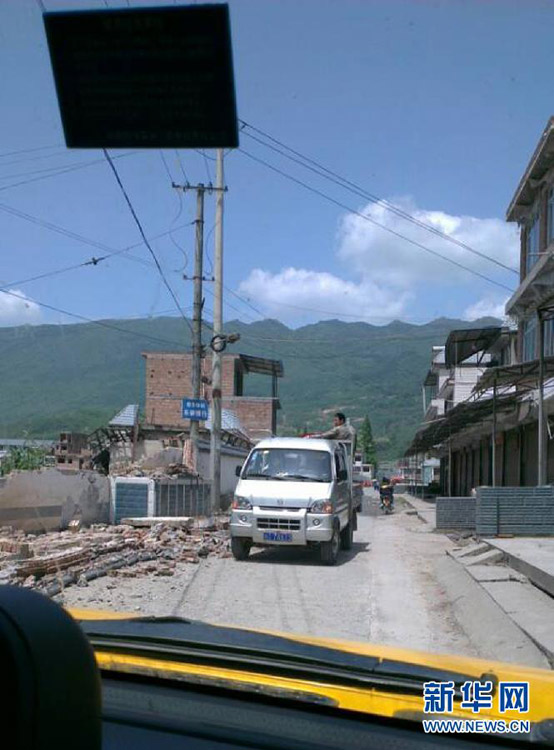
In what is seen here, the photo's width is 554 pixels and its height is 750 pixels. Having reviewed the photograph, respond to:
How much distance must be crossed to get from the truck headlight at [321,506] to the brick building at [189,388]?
48.6 meters

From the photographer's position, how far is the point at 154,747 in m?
2.31

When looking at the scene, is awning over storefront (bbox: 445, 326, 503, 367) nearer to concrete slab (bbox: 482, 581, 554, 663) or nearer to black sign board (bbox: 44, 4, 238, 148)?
concrete slab (bbox: 482, 581, 554, 663)

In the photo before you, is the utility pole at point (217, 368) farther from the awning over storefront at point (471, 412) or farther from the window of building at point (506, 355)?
the window of building at point (506, 355)

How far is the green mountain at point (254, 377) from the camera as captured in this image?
11219 cm

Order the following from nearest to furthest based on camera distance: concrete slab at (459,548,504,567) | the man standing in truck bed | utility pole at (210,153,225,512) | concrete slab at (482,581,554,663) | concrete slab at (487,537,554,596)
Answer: concrete slab at (482,581,554,663) → concrete slab at (487,537,554,596) → concrete slab at (459,548,504,567) → the man standing in truck bed → utility pole at (210,153,225,512)

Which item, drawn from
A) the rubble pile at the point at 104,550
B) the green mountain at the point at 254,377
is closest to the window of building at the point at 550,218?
the rubble pile at the point at 104,550

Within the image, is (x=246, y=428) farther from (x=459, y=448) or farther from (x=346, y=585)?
(x=346, y=585)

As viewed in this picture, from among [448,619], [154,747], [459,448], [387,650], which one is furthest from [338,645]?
[459,448]

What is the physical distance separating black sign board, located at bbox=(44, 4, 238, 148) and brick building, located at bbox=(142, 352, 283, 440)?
5861 centimetres

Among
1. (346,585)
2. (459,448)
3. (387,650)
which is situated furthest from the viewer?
(459,448)

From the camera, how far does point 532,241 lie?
3123cm

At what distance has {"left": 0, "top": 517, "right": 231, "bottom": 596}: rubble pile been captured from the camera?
12.4m

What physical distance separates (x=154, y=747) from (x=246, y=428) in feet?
209

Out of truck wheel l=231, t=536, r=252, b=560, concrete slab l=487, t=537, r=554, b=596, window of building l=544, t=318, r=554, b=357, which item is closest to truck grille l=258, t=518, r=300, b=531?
truck wheel l=231, t=536, r=252, b=560
